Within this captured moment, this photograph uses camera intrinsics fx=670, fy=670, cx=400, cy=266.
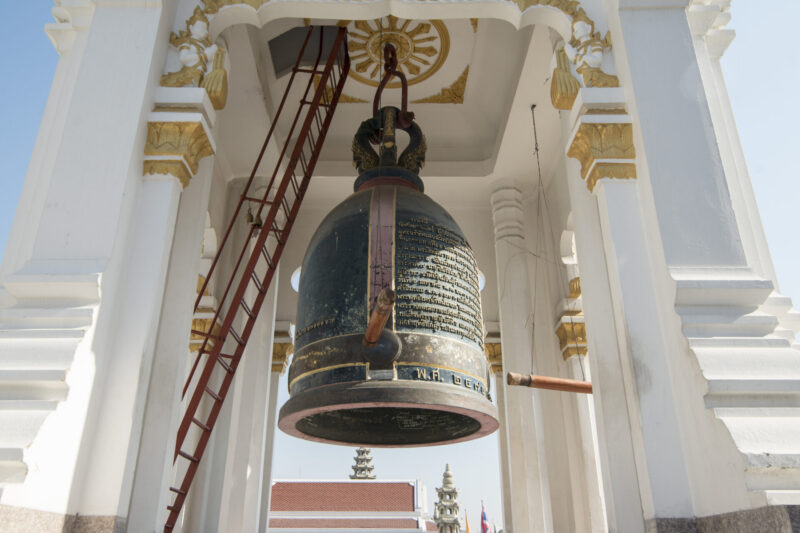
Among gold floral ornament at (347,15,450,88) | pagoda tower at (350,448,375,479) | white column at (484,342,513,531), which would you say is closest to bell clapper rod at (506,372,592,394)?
white column at (484,342,513,531)

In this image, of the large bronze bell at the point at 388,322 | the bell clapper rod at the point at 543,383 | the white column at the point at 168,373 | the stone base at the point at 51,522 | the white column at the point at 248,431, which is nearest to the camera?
the stone base at the point at 51,522

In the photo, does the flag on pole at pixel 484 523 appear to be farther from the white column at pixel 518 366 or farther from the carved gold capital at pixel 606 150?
the carved gold capital at pixel 606 150

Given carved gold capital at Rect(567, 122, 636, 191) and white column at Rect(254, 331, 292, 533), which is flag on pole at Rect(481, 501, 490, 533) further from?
carved gold capital at Rect(567, 122, 636, 191)

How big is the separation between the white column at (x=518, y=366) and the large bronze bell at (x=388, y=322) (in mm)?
2749

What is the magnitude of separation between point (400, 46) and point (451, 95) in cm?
86

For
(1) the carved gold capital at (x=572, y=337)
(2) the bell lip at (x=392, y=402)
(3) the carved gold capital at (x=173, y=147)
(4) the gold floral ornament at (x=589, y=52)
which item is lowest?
(2) the bell lip at (x=392, y=402)

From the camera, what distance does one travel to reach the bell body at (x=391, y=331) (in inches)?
125

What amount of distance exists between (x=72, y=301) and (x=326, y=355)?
1265 mm

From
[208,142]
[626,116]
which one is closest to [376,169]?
[208,142]

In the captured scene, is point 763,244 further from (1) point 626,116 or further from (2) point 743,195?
(1) point 626,116

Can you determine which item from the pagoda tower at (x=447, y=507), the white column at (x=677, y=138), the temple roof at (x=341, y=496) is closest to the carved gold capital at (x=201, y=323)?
the white column at (x=677, y=138)

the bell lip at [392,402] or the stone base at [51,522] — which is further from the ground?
the bell lip at [392,402]

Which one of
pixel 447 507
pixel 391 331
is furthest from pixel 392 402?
pixel 447 507

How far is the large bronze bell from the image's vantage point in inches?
125
